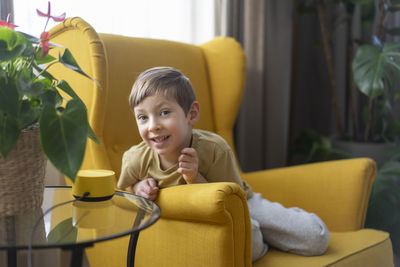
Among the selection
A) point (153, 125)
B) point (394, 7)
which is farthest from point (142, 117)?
point (394, 7)

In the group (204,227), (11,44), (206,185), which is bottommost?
(204,227)

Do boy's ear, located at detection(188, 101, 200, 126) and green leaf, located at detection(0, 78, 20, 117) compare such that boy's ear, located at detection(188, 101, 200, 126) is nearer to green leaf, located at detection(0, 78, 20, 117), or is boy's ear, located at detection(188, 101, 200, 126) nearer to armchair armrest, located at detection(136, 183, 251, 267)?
armchair armrest, located at detection(136, 183, 251, 267)

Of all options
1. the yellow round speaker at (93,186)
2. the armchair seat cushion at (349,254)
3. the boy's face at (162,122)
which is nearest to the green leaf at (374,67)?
the armchair seat cushion at (349,254)

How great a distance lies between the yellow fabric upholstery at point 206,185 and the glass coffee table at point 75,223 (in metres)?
0.12

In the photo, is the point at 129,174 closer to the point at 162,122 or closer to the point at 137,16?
the point at 162,122

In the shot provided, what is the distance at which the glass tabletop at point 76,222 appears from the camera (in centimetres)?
81

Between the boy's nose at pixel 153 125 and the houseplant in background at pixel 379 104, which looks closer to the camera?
the boy's nose at pixel 153 125

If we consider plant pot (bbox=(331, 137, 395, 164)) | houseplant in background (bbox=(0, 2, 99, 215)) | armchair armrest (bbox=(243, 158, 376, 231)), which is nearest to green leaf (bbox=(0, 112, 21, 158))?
houseplant in background (bbox=(0, 2, 99, 215))

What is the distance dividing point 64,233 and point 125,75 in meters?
0.82

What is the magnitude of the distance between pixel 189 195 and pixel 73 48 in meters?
0.69

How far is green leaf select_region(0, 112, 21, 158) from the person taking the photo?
0.79 meters

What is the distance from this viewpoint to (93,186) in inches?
40.3

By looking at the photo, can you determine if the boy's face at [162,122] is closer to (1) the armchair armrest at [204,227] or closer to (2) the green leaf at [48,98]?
(1) the armchair armrest at [204,227]

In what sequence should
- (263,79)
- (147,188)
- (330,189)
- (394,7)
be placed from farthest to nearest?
(263,79), (394,7), (330,189), (147,188)
